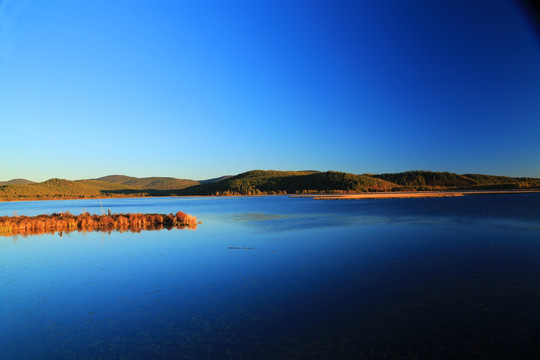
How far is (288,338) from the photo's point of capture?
267 inches

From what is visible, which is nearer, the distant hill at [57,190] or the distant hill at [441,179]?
the distant hill at [57,190]

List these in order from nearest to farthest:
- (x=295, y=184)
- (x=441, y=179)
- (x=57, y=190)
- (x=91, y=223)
Answer: 1. (x=91, y=223)
2. (x=441, y=179)
3. (x=295, y=184)
4. (x=57, y=190)

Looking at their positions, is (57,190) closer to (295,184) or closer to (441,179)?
(295,184)

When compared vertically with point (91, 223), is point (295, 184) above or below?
above

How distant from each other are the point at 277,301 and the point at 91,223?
26080 millimetres

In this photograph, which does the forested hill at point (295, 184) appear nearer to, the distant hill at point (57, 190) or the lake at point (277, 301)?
the distant hill at point (57, 190)

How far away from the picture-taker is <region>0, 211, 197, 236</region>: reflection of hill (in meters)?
28.0

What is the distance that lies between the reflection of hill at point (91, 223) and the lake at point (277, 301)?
10843 millimetres

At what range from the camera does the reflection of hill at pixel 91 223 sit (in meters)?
28.0

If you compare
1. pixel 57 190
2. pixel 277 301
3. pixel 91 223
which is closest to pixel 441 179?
pixel 91 223

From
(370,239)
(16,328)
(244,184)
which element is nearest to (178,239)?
(370,239)

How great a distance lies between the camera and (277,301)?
910cm

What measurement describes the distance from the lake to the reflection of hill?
10.8 m

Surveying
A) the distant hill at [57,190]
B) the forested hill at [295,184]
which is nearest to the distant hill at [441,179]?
the forested hill at [295,184]
